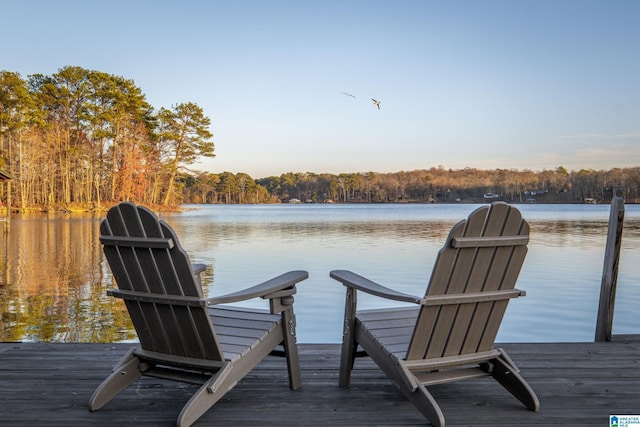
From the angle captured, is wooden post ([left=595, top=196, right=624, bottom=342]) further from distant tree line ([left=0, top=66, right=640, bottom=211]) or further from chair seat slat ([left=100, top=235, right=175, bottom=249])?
distant tree line ([left=0, top=66, right=640, bottom=211])

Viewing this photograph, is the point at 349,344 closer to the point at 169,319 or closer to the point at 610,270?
the point at 169,319

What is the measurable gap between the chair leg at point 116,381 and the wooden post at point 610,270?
284 cm

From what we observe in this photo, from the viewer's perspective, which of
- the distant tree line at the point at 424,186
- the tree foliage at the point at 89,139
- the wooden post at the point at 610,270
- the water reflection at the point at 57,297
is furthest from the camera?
the distant tree line at the point at 424,186

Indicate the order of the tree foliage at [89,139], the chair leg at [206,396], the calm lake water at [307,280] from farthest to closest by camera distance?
1. the tree foliage at [89,139]
2. the calm lake water at [307,280]
3. the chair leg at [206,396]

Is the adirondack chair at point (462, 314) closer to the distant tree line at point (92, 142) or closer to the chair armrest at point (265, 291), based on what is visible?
the chair armrest at point (265, 291)

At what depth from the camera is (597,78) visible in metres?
37.4

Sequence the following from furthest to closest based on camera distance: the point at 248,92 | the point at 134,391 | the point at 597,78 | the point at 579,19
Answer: the point at 248,92
the point at 597,78
the point at 579,19
the point at 134,391

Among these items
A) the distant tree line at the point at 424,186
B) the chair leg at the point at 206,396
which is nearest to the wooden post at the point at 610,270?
the chair leg at the point at 206,396

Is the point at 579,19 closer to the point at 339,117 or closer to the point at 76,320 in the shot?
the point at 339,117

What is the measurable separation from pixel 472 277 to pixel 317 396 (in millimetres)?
895

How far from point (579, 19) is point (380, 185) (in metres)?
41.0

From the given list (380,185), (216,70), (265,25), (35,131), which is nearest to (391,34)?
(265,25)

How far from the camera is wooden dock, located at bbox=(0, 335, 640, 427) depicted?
7.22 feet

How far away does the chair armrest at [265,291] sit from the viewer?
2.18 metres
